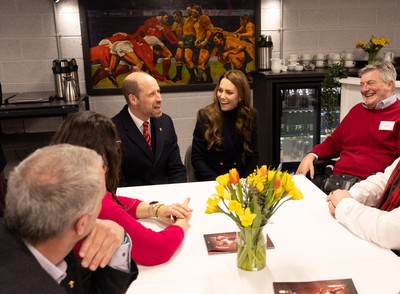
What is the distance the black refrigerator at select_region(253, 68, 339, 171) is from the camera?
14.0ft

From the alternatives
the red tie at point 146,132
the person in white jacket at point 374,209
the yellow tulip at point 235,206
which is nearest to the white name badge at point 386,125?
the person in white jacket at point 374,209

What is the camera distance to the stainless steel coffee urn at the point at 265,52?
441cm


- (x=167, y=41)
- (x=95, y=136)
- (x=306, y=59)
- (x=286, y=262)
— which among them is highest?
(x=167, y=41)

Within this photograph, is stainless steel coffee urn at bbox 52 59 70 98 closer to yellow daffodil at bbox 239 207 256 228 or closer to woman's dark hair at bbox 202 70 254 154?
woman's dark hair at bbox 202 70 254 154

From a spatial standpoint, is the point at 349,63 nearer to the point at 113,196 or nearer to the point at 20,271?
the point at 113,196

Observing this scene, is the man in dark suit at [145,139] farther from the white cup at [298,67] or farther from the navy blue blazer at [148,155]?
the white cup at [298,67]

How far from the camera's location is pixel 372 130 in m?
2.93

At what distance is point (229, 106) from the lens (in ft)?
10.1

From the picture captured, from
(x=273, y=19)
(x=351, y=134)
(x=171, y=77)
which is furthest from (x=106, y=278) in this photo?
(x=273, y=19)

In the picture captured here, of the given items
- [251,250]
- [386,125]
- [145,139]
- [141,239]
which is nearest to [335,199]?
[251,250]

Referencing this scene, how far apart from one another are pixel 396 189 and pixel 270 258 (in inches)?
29.9

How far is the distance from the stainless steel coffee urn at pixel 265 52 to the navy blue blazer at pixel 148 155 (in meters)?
1.84

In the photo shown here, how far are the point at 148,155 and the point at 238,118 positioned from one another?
2.47 feet

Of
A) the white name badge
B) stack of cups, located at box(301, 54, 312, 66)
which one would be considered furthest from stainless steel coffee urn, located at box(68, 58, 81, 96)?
the white name badge
